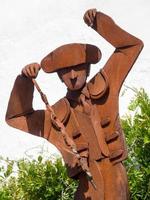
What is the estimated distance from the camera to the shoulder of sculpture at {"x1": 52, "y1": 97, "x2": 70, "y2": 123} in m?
3.08

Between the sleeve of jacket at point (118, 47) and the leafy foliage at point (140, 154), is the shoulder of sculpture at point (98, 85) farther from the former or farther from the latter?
the leafy foliage at point (140, 154)

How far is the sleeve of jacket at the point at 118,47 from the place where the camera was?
303 centimetres

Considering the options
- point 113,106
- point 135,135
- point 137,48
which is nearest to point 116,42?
point 137,48

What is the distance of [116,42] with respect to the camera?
3.05 m

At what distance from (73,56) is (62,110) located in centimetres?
25

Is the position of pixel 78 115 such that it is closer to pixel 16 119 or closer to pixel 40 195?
pixel 16 119

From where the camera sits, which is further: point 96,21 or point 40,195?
point 40,195

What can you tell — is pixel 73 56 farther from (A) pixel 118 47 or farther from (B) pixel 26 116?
(B) pixel 26 116

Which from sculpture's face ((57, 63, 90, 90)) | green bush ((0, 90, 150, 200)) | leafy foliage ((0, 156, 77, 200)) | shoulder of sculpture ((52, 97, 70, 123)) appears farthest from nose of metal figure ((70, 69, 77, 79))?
leafy foliage ((0, 156, 77, 200))

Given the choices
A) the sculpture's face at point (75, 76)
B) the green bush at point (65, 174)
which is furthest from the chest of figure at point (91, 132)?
the green bush at point (65, 174)

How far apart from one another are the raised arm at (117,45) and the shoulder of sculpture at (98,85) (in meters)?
0.02

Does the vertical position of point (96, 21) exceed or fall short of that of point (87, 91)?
it exceeds it

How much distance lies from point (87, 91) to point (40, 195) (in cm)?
118

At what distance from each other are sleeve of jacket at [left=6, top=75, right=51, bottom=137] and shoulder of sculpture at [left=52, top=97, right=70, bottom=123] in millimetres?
47
